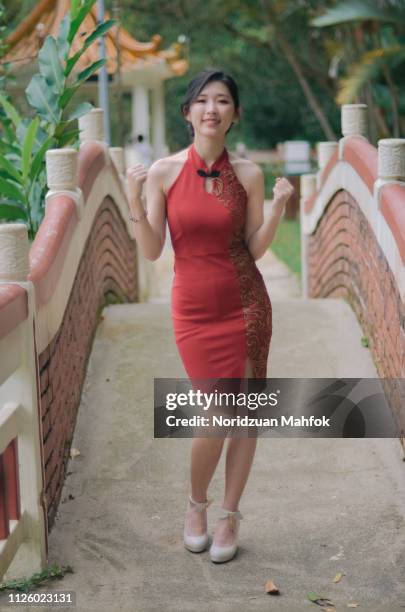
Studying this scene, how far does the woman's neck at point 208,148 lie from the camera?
3.66m

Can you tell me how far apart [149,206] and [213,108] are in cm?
42

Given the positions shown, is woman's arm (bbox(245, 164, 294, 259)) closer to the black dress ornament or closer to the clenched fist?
the clenched fist

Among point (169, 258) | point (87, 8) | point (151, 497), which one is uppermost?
point (87, 8)

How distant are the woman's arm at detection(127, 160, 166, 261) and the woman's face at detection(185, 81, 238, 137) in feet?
0.69

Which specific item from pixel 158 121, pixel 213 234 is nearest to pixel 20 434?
pixel 213 234

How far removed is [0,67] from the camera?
31.4ft

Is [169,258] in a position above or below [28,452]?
below

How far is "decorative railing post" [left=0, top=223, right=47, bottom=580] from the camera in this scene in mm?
3574

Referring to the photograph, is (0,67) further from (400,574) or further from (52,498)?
(400,574)

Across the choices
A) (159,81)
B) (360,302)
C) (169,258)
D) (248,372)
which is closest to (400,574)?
(248,372)

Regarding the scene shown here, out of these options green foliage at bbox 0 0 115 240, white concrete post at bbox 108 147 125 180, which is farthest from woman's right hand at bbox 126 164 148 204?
white concrete post at bbox 108 147 125 180

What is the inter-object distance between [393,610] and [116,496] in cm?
146

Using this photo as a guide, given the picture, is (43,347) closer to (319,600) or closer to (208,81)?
(208,81)

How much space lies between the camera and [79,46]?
15836mm
